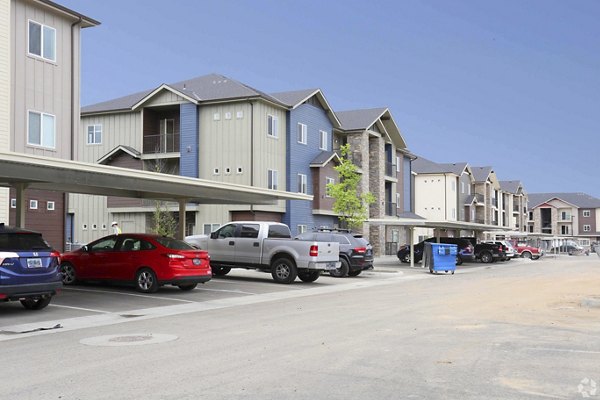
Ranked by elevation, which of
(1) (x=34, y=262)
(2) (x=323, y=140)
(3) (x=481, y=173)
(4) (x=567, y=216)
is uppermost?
(3) (x=481, y=173)

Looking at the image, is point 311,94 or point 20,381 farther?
point 311,94

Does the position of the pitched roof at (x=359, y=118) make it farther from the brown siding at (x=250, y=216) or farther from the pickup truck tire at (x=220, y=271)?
the pickup truck tire at (x=220, y=271)

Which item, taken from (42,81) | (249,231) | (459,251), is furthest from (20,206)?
(459,251)

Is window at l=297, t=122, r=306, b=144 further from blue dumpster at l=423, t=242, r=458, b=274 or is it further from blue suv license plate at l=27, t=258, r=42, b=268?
blue suv license plate at l=27, t=258, r=42, b=268

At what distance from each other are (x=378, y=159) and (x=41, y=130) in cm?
→ 3094

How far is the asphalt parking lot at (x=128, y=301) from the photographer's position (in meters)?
13.3

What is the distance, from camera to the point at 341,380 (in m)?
7.69

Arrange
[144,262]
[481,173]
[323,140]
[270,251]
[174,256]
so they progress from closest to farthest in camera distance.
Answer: [174,256]
[144,262]
[270,251]
[323,140]
[481,173]

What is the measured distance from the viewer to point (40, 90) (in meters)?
25.3

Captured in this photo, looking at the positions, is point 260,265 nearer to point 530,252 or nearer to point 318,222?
point 318,222

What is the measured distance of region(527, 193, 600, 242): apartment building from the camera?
12750 cm

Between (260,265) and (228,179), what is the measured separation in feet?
55.7

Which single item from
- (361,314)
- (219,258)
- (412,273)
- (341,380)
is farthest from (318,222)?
(341,380)

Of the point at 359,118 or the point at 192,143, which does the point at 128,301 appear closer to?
the point at 192,143
